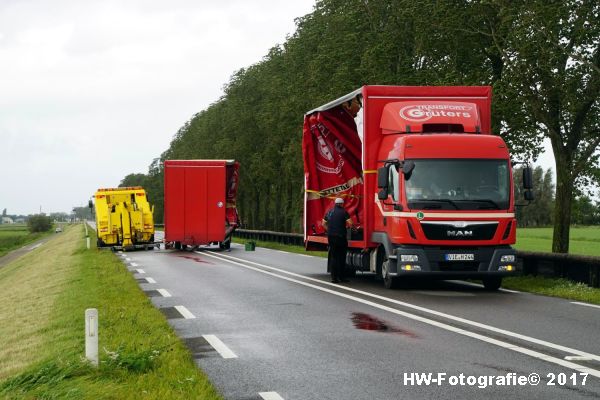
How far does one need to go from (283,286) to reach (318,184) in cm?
379

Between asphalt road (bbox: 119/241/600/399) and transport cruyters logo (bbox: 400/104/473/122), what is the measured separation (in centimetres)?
325

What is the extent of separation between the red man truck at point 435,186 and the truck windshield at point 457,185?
2 centimetres

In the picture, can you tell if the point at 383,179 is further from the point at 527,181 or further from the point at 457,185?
the point at 527,181

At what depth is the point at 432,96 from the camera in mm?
15508

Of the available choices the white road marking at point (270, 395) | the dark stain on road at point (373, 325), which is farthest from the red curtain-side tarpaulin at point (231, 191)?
the white road marking at point (270, 395)

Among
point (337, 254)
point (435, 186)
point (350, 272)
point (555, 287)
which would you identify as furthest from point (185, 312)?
point (350, 272)

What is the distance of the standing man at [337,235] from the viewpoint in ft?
52.9

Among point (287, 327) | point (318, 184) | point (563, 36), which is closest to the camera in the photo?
point (287, 327)

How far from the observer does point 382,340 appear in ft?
29.2

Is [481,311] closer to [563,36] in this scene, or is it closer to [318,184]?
[318,184]

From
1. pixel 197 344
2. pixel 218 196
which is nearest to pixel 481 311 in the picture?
pixel 197 344

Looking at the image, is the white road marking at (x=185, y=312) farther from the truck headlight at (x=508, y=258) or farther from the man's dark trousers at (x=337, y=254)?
the truck headlight at (x=508, y=258)

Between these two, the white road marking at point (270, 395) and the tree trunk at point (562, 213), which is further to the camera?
the tree trunk at point (562, 213)

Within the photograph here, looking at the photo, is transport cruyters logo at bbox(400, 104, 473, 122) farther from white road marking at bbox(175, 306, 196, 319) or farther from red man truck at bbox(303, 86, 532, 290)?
white road marking at bbox(175, 306, 196, 319)
